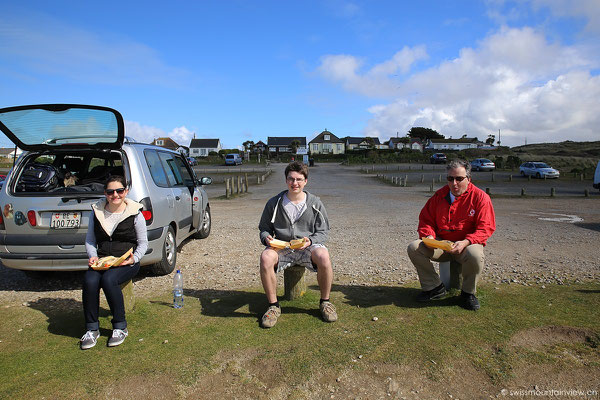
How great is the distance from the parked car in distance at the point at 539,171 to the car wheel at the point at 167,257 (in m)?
34.7

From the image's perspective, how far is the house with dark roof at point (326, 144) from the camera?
119 meters

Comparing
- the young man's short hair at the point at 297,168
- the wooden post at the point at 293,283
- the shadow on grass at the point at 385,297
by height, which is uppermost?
the young man's short hair at the point at 297,168

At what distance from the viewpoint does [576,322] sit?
3822mm

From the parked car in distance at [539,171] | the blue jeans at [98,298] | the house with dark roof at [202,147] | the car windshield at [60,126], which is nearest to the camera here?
the blue jeans at [98,298]

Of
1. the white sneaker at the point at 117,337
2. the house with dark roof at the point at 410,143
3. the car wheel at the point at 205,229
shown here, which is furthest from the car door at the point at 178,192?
the house with dark roof at the point at 410,143

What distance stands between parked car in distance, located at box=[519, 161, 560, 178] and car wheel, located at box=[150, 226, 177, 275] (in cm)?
3466

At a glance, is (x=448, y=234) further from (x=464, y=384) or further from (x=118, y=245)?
(x=118, y=245)

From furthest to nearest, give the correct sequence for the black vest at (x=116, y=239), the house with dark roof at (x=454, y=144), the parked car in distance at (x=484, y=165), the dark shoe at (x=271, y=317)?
the house with dark roof at (x=454, y=144) → the parked car in distance at (x=484, y=165) → the black vest at (x=116, y=239) → the dark shoe at (x=271, y=317)

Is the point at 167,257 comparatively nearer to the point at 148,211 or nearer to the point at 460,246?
the point at 148,211

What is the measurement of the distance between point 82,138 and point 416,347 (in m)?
4.45

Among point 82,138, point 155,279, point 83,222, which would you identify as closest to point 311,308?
point 155,279

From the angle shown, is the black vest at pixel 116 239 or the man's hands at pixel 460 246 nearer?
the black vest at pixel 116 239

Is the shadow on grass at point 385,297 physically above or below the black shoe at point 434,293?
below

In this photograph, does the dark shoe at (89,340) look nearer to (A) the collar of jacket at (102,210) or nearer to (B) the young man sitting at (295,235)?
(A) the collar of jacket at (102,210)
